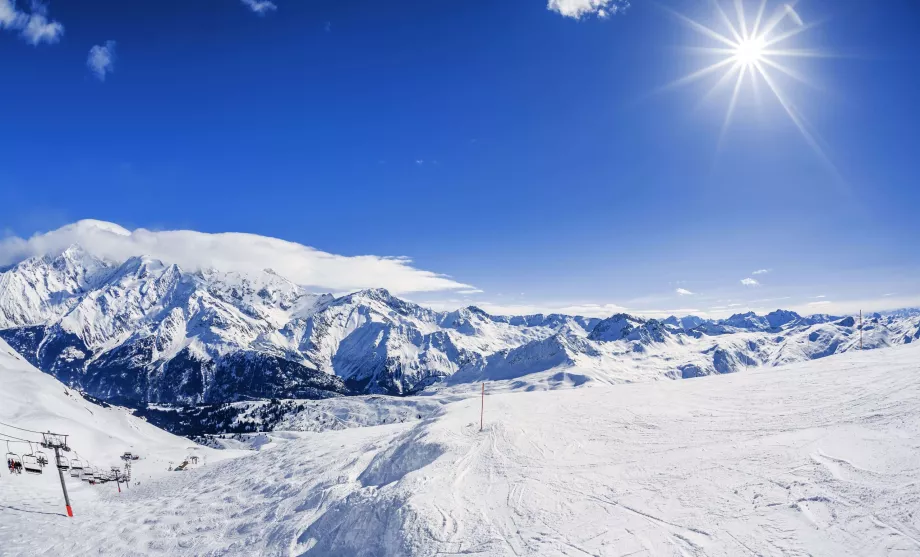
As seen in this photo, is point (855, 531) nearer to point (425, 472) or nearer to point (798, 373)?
point (425, 472)

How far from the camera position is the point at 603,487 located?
17.8 metres

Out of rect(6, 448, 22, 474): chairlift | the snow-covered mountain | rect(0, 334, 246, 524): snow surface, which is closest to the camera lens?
rect(0, 334, 246, 524): snow surface

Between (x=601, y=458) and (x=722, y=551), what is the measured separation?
8.43 metres

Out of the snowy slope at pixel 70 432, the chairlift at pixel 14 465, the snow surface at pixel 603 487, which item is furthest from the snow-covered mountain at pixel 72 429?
the snow surface at pixel 603 487

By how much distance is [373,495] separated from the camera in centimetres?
2059

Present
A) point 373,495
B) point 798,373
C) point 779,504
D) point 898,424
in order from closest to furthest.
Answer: point 779,504 → point 898,424 → point 373,495 → point 798,373

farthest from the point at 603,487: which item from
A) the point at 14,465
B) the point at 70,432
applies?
the point at 70,432

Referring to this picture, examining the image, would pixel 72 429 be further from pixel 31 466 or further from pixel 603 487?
pixel 603 487

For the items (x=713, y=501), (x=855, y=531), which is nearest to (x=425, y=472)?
(x=713, y=501)

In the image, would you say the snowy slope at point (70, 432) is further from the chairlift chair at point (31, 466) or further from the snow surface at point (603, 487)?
the snow surface at point (603, 487)

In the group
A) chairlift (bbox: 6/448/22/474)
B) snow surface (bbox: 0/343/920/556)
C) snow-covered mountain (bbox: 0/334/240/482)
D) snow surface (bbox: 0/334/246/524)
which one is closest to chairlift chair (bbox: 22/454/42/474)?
chairlift (bbox: 6/448/22/474)

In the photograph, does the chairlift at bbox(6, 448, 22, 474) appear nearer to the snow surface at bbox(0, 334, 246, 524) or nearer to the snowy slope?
the snow surface at bbox(0, 334, 246, 524)

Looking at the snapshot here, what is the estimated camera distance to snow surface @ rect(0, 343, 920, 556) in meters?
13.8

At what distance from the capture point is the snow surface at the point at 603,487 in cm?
1376
